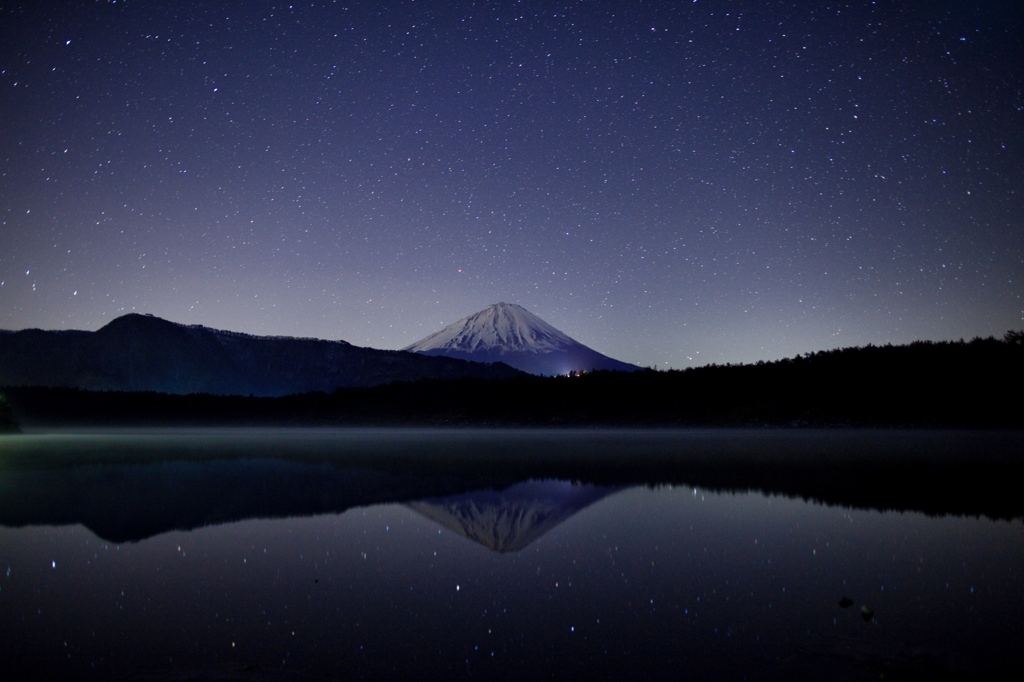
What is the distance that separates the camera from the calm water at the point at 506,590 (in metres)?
4.50

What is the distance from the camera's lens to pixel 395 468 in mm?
19094

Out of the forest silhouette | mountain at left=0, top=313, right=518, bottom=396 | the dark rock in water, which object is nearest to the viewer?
the forest silhouette

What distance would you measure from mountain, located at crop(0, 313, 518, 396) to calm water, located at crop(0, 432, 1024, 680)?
5204 inches

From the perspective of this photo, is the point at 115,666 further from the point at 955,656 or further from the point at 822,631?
the point at 955,656

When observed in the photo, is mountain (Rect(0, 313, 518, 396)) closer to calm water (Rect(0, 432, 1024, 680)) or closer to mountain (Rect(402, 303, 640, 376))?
mountain (Rect(402, 303, 640, 376))

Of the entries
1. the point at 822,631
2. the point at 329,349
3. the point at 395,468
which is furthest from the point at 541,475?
the point at 329,349

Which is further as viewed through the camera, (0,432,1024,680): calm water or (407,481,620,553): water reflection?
(407,481,620,553): water reflection

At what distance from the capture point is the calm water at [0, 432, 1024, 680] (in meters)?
4.50

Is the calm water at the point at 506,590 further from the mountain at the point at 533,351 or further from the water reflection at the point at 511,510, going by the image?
the mountain at the point at 533,351

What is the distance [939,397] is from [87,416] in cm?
9257

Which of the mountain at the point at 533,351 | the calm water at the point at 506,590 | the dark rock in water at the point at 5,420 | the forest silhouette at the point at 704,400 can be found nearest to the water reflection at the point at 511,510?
the calm water at the point at 506,590

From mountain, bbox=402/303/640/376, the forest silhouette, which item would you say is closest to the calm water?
the forest silhouette

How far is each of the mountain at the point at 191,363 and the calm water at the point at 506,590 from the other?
132 m

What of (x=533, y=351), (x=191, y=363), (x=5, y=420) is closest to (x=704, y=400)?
(x=5, y=420)
